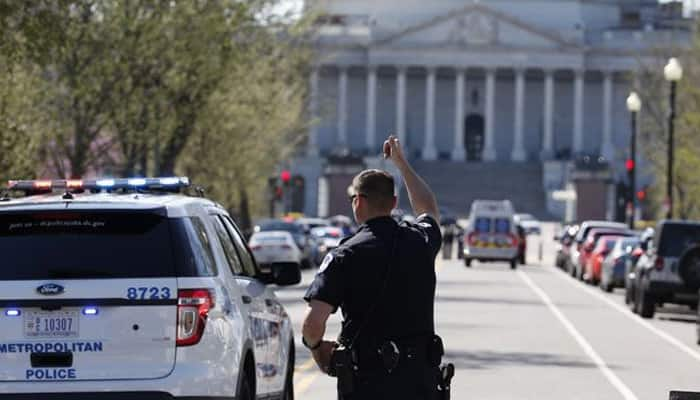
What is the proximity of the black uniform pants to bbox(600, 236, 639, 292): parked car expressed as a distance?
36.6m

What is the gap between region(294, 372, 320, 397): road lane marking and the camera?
62.0 ft

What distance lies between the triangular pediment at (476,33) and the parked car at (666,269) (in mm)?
123702

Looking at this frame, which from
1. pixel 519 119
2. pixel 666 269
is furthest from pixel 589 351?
pixel 519 119

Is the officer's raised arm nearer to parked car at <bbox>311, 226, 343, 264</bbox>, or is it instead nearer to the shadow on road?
the shadow on road

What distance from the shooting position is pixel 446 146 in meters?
162

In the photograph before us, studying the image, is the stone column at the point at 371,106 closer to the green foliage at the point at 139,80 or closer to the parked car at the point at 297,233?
the parked car at the point at 297,233

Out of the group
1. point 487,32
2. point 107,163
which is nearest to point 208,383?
point 107,163

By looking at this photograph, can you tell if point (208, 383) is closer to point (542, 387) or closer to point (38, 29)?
point (542, 387)

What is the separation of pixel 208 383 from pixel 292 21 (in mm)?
42395

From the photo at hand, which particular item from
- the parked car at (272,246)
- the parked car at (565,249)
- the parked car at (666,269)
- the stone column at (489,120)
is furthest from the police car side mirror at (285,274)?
the stone column at (489,120)

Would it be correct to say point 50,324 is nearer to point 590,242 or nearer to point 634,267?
point 634,267

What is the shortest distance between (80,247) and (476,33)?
14964cm

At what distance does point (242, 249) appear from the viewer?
44.0 ft

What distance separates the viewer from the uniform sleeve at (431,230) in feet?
33.1
